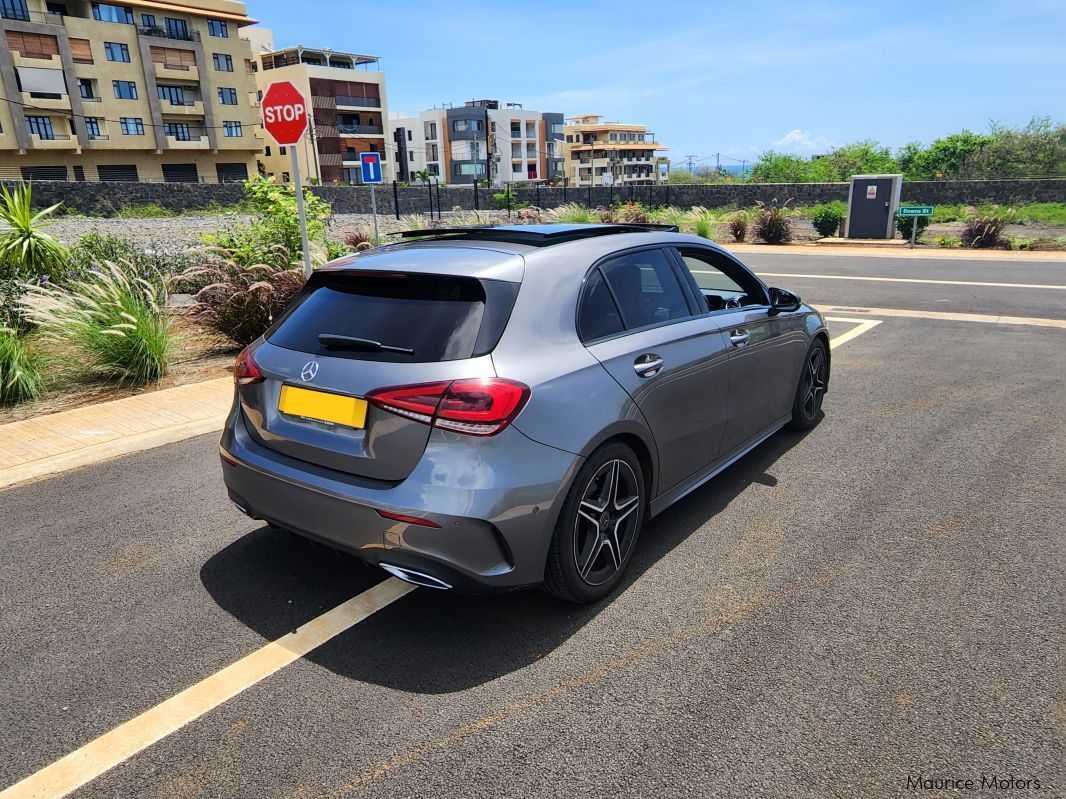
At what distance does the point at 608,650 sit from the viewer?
116 inches

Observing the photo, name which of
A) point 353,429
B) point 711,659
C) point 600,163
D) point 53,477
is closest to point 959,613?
point 711,659

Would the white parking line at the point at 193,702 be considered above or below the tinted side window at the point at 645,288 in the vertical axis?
below

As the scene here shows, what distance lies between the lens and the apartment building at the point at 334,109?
68.2 meters

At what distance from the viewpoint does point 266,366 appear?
3.24m

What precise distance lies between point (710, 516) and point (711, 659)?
1.41m

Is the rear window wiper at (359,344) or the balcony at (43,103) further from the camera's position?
the balcony at (43,103)

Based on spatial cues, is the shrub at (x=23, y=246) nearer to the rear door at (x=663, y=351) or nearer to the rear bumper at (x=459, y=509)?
the rear bumper at (x=459, y=509)

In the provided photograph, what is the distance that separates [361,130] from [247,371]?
75660mm

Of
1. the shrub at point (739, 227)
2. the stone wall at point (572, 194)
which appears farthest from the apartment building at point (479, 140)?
the shrub at point (739, 227)

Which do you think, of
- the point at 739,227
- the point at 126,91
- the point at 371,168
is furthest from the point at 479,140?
the point at 371,168

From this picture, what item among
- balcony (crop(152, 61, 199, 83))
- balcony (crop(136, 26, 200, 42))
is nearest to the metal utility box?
balcony (crop(152, 61, 199, 83))

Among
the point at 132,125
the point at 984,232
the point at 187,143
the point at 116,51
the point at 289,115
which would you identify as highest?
the point at 116,51

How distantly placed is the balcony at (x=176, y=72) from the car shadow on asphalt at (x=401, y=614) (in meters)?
63.5

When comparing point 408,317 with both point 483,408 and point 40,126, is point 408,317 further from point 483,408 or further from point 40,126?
point 40,126
